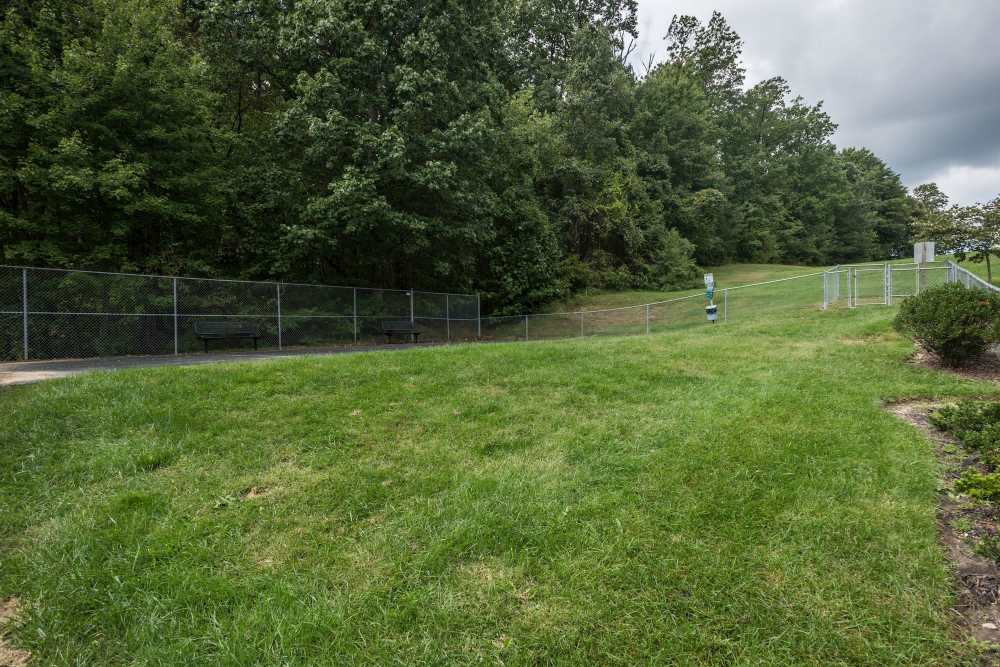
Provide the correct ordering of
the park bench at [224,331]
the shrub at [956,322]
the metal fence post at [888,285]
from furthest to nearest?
the metal fence post at [888,285]
the park bench at [224,331]
the shrub at [956,322]

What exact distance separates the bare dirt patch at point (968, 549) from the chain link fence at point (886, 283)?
312 inches

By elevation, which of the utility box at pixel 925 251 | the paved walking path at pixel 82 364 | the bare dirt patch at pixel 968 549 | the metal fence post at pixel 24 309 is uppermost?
the utility box at pixel 925 251

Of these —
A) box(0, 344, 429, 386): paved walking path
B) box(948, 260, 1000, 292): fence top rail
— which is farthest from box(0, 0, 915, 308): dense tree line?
box(948, 260, 1000, 292): fence top rail

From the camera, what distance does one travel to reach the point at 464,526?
317 centimetres

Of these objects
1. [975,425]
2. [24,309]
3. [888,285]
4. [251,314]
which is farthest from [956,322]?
[24,309]

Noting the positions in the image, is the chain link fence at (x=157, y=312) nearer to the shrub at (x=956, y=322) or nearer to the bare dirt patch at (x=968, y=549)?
the bare dirt patch at (x=968, y=549)

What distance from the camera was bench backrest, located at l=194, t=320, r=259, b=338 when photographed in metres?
12.3

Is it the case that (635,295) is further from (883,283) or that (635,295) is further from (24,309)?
(24,309)

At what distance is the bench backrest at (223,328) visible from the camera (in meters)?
12.3

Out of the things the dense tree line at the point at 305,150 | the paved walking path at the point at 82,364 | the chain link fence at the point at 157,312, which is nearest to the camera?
the paved walking path at the point at 82,364

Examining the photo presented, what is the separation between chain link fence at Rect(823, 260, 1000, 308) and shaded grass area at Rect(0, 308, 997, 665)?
30.4 ft

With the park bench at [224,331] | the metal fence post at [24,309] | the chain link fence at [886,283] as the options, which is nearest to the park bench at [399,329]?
the park bench at [224,331]

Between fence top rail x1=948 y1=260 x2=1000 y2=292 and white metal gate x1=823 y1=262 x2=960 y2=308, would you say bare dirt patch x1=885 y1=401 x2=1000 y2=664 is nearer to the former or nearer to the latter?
fence top rail x1=948 y1=260 x2=1000 y2=292

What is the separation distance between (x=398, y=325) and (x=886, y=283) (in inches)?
571
